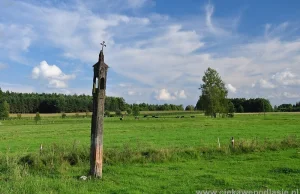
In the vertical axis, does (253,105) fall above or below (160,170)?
above

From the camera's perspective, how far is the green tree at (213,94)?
8556 cm

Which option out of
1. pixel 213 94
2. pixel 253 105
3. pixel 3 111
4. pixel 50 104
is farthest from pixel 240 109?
pixel 3 111

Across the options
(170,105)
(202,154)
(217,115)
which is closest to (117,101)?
(170,105)

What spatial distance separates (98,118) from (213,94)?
246 ft

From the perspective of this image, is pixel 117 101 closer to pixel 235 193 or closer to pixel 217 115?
pixel 217 115

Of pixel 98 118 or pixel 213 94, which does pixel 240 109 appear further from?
pixel 98 118

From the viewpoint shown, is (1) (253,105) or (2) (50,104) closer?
(1) (253,105)

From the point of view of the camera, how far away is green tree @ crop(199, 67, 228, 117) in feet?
281

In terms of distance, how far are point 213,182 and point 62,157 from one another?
810cm

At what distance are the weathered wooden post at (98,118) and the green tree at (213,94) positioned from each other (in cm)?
7330

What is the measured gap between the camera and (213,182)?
11820 millimetres

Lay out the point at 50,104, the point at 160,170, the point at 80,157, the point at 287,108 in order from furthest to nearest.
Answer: the point at 287,108
the point at 50,104
the point at 80,157
the point at 160,170

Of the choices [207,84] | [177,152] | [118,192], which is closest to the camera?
[118,192]

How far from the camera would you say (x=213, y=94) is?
8594 cm
